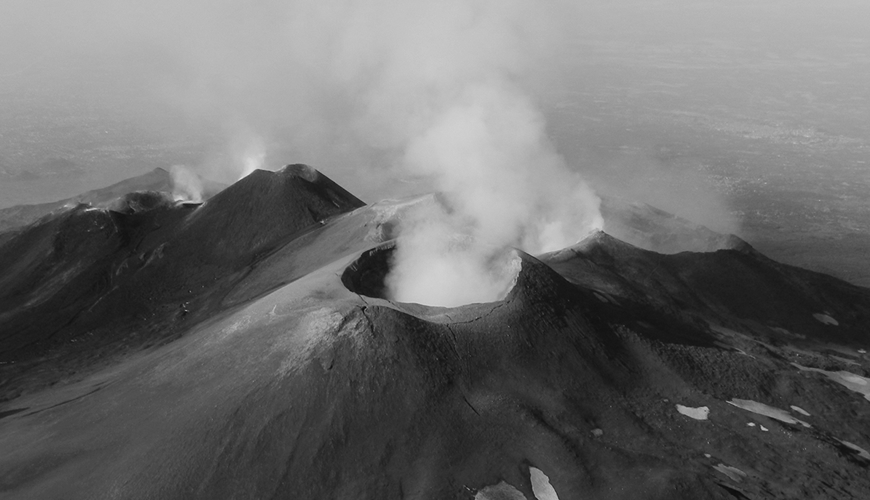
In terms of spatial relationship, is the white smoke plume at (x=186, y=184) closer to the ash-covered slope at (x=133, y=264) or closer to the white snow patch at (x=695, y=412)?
the ash-covered slope at (x=133, y=264)

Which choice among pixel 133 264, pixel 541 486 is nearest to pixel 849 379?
pixel 541 486

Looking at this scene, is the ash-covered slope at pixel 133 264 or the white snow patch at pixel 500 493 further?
the ash-covered slope at pixel 133 264

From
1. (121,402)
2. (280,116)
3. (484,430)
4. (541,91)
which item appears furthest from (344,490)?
(541,91)

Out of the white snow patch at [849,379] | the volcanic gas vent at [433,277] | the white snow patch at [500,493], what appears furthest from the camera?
the volcanic gas vent at [433,277]

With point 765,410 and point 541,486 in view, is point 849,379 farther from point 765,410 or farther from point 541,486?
point 541,486

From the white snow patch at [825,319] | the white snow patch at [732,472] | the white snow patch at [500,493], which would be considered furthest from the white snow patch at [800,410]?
the white snow patch at [825,319]

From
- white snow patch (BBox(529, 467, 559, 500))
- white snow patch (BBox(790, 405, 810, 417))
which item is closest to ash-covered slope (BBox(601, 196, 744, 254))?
white snow patch (BBox(790, 405, 810, 417))
